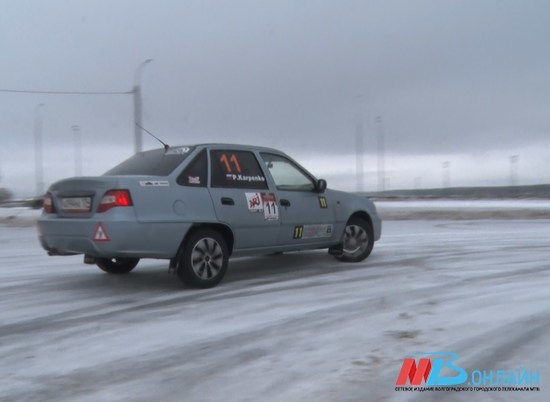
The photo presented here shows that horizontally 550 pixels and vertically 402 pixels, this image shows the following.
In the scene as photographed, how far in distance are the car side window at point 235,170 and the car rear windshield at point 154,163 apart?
38 centimetres

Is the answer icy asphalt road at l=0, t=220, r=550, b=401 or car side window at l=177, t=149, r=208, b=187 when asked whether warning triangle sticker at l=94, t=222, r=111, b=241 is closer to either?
icy asphalt road at l=0, t=220, r=550, b=401

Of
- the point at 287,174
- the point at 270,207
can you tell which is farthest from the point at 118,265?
the point at 287,174

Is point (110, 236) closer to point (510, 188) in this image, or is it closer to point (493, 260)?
point (493, 260)

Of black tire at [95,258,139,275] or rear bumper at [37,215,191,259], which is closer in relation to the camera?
rear bumper at [37,215,191,259]

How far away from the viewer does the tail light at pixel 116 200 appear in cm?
577

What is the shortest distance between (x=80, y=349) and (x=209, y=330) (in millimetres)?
1084

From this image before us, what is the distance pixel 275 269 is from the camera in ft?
26.5

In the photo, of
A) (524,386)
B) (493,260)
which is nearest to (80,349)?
(524,386)

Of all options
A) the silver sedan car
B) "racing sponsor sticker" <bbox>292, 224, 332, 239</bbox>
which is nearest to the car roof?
the silver sedan car

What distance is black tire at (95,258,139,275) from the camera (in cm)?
748

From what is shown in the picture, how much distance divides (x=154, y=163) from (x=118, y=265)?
176cm

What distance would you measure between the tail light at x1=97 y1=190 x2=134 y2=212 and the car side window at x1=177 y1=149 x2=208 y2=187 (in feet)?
2.20

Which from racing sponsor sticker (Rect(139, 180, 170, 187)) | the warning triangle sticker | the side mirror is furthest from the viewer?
the side mirror

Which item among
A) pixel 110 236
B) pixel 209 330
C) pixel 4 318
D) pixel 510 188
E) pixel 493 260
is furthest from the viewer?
pixel 510 188
